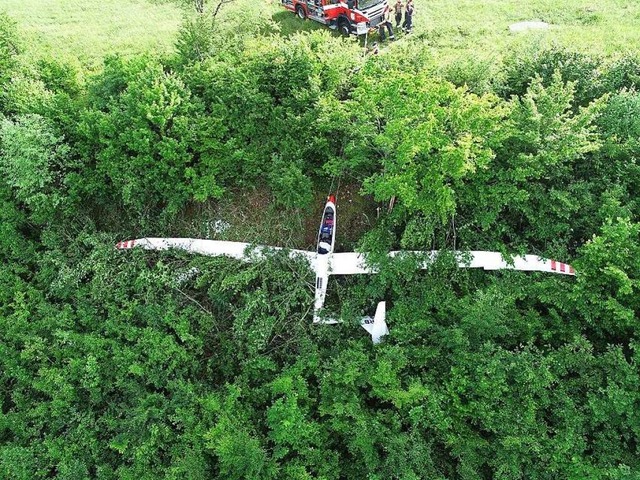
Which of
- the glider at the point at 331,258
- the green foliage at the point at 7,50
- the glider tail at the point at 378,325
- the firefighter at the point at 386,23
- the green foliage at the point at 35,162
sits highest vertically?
the firefighter at the point at 386,23

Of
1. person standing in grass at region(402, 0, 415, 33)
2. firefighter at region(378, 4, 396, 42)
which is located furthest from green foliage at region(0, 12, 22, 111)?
person standing in grass at region(402, 0, 415, 33)

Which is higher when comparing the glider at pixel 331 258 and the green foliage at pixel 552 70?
the green foliage at pixel 552 70

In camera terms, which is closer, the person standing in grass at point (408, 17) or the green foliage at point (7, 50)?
the green foliage at point (7, 50)

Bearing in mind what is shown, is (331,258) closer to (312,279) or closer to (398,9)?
(312,279)

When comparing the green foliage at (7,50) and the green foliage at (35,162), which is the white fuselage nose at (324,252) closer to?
the green foliage at (35,162)

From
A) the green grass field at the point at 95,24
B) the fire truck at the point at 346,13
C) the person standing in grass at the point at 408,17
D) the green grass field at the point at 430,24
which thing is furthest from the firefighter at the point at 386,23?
the green grass field at the point at 95,24

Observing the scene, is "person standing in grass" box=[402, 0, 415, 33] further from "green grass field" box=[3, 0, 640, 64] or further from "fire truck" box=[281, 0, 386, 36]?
"fire truck" box=[281, 0, 386, 36]
